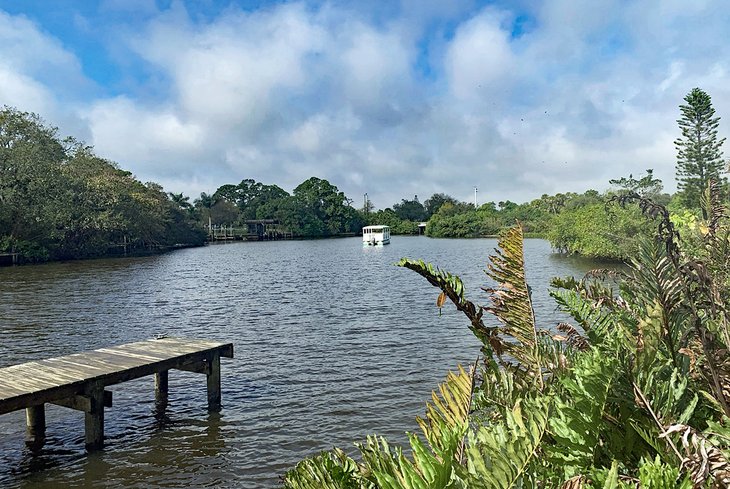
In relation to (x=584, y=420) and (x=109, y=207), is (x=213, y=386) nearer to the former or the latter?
(x=584, y=420)

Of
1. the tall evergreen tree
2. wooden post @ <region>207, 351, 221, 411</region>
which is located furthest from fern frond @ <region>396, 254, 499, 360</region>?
the tall evergreen tree

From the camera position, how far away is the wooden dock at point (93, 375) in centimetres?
619

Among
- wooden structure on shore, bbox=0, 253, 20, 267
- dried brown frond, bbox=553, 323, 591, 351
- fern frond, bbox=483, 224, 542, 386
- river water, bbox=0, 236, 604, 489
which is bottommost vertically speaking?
river water, bbox=0, 236, 604, 489

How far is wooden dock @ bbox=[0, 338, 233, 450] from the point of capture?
20.3 ft

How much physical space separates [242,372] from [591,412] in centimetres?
908

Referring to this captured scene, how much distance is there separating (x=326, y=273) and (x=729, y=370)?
29088 mm

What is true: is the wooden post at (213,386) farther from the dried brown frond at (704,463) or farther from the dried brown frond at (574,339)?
the dried brown frond at (704,463)

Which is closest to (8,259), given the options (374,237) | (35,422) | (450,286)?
(35,422)

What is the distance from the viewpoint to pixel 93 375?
6625mm

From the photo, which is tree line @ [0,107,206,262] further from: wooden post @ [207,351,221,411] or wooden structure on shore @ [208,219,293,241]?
wooden post @ [207,351,221,411]

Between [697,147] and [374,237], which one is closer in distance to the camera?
[697,147]

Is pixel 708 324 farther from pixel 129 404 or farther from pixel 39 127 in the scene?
pixel 39 127

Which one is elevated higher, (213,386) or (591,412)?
(591,412)

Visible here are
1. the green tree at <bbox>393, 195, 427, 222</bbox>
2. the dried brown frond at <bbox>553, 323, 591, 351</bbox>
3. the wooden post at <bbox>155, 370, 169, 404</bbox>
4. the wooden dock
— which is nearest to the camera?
the dried brown frond at <bbox>553, 323, 591, 351</bbox>
